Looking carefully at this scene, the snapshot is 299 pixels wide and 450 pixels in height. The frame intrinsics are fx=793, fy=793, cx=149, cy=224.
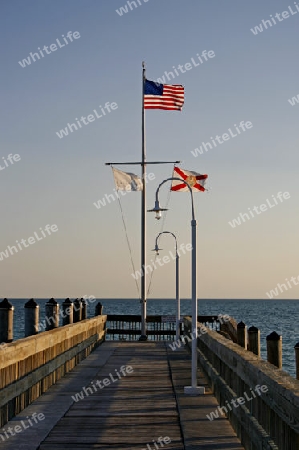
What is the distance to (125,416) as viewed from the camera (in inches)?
548

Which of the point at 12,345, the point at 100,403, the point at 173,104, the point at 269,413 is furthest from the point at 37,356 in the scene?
the point at 173,104

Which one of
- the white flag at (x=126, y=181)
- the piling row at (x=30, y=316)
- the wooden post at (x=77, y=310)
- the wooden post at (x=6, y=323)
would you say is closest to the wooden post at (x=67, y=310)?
the piling row at (x=30, y=316)

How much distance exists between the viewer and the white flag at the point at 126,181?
35.6 m

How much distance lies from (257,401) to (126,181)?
2637 centimetres

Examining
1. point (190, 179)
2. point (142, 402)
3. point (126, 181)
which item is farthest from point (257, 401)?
point (126, 181)

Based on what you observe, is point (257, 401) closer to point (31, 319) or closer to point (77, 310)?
point (31, 319)

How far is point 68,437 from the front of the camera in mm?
11922

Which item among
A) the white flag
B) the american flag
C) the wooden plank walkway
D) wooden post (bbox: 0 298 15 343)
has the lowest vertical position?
the wooden plank walkway

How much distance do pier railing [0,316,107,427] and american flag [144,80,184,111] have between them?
1432 centimetres

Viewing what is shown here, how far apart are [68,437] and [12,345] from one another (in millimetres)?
1916

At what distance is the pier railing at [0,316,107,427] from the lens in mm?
12609

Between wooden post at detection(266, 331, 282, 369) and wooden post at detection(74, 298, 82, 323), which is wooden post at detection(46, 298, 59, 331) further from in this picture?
wooden post at detection(74, 298, 82, 323)

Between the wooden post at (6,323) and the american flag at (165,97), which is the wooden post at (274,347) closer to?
the wooden post at (6,323)

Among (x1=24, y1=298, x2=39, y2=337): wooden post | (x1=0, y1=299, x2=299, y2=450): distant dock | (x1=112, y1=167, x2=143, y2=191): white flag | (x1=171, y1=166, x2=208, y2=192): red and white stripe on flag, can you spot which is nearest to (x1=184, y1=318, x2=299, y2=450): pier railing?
(x1=0, y1=299, x2=299, y2=450): distant dock
